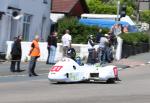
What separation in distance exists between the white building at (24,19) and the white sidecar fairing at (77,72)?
13.9m

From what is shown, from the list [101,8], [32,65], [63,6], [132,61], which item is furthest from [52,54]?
[101,8]

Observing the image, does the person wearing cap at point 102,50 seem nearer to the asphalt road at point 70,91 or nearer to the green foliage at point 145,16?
the asphalt road at point 70,91

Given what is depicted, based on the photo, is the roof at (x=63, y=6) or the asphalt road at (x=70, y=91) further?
the roof at (x=63, y=6)

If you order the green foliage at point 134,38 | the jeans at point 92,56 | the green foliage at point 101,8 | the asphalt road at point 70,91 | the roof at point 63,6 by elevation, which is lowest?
the asphalt road at point 70,91

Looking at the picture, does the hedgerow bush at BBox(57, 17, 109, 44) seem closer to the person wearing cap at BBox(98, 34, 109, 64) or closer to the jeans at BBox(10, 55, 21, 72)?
the person wearing cap at BBox(98, 34, 109, 64)

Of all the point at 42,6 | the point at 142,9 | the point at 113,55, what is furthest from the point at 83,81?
the point at 142,9

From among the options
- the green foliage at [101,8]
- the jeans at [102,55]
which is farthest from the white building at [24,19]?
the green foliage at [101,8]

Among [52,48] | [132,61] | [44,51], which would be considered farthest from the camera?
[132,61]

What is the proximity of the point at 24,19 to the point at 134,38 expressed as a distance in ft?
24.7

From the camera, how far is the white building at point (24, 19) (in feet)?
119

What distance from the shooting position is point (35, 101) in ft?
52.9

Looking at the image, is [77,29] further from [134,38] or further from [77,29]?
[134,38]

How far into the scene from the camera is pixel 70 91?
18953mm

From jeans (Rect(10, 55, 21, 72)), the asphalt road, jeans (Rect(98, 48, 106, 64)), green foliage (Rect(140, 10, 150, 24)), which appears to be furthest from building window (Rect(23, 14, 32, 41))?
green foliage (Rect(140, 10, 150, 24))
